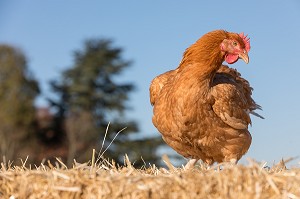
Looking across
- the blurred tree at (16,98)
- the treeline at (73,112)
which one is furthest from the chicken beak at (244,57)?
the blurred tree at (16,98)

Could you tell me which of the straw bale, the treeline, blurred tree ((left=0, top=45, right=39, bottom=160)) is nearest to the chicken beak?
the straw bale

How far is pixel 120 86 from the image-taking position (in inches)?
1270

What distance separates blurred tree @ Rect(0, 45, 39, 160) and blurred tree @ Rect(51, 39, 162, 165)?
2421 mm

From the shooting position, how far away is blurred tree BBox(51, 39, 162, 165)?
27.0 meters

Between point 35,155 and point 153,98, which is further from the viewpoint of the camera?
point 35,155

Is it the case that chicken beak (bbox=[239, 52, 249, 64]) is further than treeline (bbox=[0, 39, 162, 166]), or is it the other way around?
treeline (bbox=[0, 39, 162, 166])

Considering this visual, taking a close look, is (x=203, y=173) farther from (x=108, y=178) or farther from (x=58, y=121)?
(x=58, y=121)

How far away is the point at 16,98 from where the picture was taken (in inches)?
1091

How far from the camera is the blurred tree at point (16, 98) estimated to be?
27.2m

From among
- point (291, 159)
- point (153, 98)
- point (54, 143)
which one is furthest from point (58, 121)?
point (291, 159)

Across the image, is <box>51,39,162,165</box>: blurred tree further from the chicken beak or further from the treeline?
the chicken beak

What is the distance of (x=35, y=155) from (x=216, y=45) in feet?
78.9

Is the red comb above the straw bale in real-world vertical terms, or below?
above

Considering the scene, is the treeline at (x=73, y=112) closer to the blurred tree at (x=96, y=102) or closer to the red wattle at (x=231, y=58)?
the blurred tree at (x=96, y=102)
